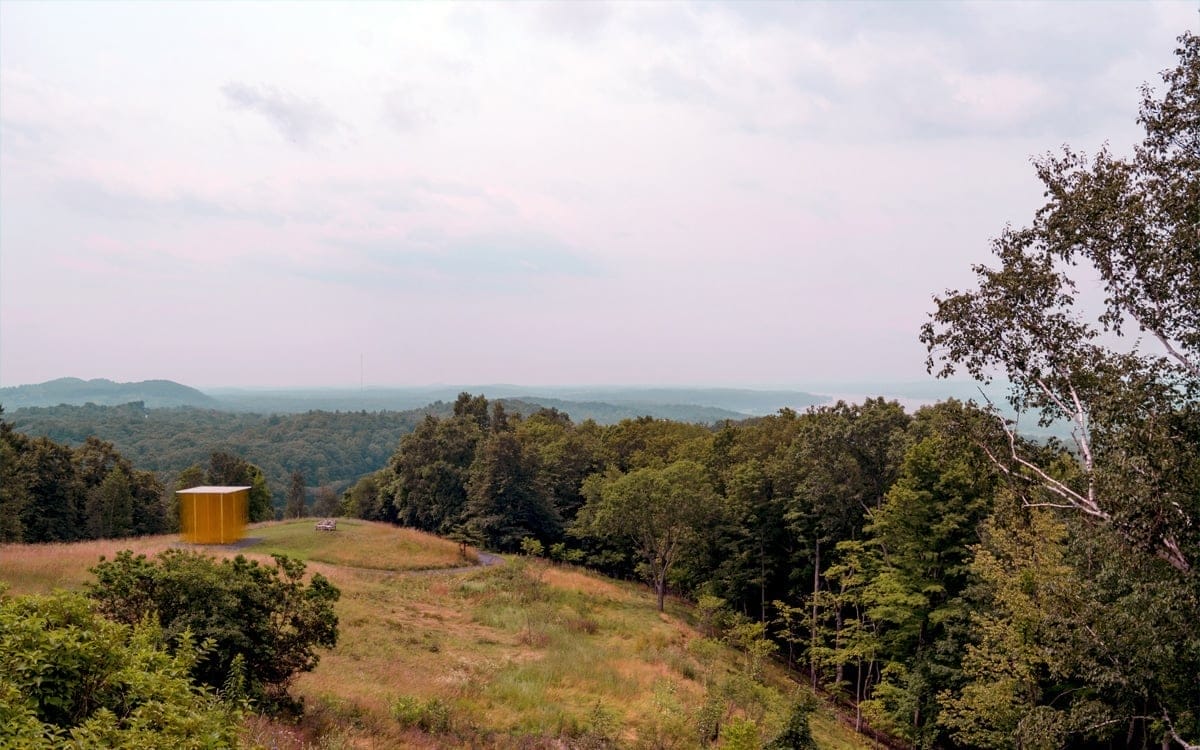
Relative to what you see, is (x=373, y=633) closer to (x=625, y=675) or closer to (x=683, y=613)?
(x=625, y=675)

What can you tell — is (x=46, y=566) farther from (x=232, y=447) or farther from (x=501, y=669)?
(x=232, y=447)

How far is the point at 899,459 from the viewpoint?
2966 cm

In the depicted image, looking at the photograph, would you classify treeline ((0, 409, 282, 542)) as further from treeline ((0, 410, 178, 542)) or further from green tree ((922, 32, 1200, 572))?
green tree ((922, 32, 1200, 572))

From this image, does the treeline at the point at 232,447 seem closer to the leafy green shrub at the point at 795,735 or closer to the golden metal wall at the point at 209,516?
the golden metal wall at the point at 209,516

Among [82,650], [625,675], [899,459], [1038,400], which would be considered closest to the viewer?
[82,650]

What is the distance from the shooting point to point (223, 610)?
10828 mm

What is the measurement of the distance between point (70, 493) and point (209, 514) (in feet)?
87.7

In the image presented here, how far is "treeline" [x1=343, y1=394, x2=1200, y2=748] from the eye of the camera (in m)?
11.4

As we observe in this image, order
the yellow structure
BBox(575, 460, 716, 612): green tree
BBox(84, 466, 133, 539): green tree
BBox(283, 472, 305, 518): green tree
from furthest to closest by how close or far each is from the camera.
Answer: BBox(283, 472, 305, 518): green tree
BBox(84, 466, 133, 539): green tree
BBox(575, 460, 716, 612): green tree
the yellow structure

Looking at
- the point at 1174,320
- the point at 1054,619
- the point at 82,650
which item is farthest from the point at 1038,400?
the point at 82,650

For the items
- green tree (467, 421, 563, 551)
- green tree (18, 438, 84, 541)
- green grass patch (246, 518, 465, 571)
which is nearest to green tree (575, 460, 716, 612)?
green grass patch (246, 518, 465, 571)

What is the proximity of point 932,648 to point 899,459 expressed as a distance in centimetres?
874

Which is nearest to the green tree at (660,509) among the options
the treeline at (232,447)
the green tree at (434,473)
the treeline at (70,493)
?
the green tree at (434,473)

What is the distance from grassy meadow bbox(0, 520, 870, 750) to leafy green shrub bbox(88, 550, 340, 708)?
3.64ft
